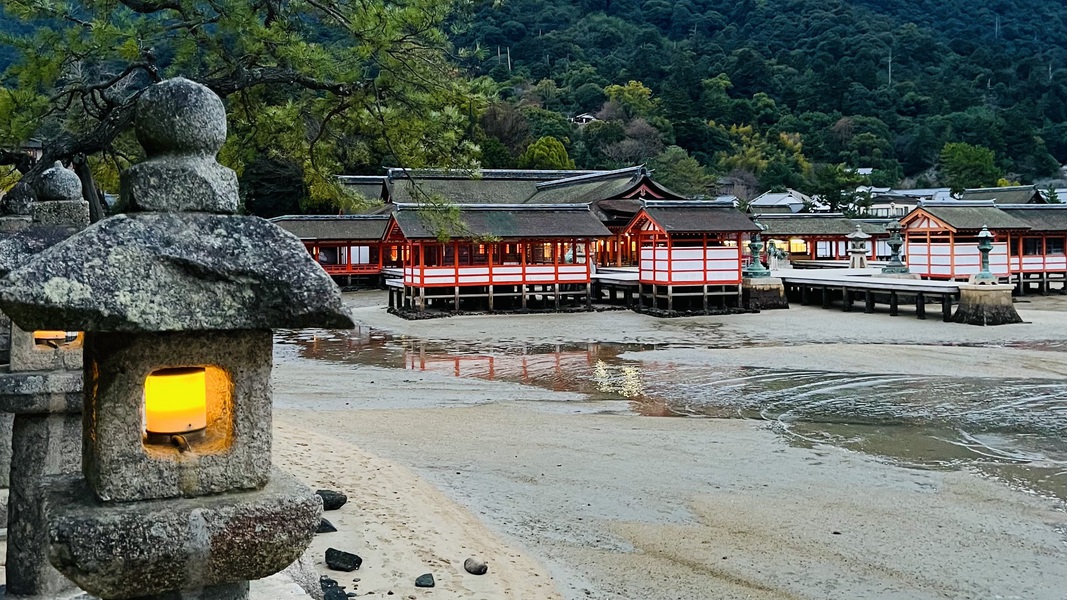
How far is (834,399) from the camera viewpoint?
14.5 m

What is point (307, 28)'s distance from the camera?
8.87 m

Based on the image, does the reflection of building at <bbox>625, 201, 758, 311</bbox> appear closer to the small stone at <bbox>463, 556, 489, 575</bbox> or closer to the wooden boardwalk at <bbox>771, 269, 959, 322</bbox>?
the wooden boardwalk at <bbox>771, 269, 959, 322</bbox>

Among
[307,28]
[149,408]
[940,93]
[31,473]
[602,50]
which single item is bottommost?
[31,473]

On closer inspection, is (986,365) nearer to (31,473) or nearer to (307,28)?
(307,28)

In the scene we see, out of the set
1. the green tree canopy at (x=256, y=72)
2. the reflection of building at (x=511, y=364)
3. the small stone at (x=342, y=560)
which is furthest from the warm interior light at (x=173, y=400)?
the reflection of building at (x=511, y=364)

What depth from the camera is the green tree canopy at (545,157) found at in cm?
5506

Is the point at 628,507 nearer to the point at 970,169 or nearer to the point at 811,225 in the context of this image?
the point at 811,225

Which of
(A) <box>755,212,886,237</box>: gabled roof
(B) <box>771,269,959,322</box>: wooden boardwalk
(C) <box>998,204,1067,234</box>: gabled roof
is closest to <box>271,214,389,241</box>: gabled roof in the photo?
(B) <box>771,269,959,322</box>: wooden boardwalk

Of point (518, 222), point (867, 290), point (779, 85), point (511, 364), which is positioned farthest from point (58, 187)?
point (779, 85)

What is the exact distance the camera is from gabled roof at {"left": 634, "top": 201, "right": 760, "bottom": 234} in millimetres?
29297

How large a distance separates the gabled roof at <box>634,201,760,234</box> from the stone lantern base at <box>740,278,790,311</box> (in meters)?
1.99

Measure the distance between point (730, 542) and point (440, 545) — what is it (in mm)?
2481

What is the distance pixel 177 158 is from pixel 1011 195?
50672mm

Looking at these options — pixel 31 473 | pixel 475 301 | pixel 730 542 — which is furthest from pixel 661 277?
pixel 31 473
